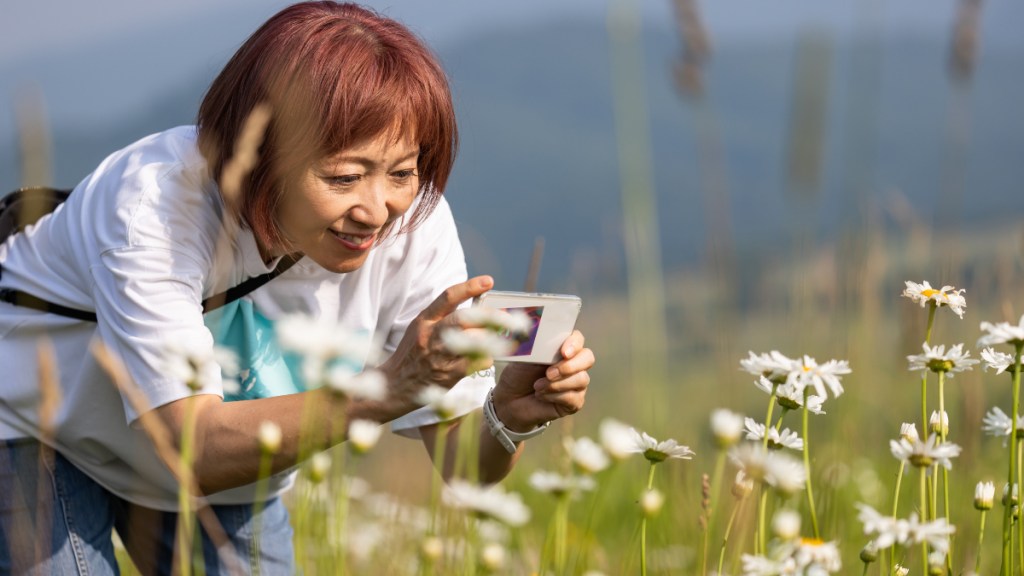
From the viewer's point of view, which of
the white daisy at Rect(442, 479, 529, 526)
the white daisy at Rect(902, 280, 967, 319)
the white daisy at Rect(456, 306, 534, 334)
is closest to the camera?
the white daisy at Rect(442, 479, 529, 526)

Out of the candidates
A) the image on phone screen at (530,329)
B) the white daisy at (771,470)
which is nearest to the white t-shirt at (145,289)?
the image on phone screen at (530,329)

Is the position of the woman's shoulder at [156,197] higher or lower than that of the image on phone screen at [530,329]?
higher

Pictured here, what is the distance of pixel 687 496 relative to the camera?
6.85 feet

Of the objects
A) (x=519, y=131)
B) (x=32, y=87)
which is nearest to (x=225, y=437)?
(x=32, y=87)

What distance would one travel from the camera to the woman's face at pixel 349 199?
182 centimetres

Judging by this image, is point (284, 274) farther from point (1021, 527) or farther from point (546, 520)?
point (546, 520)

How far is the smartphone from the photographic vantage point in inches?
65.0

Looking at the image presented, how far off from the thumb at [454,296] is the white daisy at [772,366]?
41 cm

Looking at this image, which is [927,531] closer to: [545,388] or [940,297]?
[940,297]

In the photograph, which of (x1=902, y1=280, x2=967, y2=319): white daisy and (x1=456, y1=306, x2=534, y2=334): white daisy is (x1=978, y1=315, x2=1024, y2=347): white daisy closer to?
(x1=902, y1=280, x2=967, y2=319): white daisy

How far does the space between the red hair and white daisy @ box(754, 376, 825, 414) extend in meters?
0.82

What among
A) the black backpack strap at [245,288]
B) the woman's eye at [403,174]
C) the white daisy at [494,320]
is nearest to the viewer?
the white daisy at [494,320]

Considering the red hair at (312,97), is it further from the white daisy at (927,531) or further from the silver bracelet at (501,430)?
the white daisy at (927,531)

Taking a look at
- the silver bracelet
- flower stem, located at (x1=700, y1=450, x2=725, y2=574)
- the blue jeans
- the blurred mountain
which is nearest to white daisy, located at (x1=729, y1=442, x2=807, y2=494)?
flower stem, located at (x1=700, y1=450, x2=725, y2=574)
